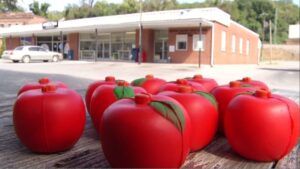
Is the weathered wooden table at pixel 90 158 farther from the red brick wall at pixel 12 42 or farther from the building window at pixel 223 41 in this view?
the red brick wall at pixel 12 42

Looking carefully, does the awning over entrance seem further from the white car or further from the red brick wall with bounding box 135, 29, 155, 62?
the white car

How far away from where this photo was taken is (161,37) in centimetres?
3578

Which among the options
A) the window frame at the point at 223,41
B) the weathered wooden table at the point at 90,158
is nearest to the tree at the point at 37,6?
the weathered wooden table at the point at 90,158

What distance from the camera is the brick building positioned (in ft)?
105

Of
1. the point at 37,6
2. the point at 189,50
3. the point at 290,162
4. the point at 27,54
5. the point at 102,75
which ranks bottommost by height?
the point at 290,162

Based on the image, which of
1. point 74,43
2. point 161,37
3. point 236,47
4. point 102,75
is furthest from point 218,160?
point 74,43

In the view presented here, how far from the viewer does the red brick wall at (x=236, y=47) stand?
3338 centimetres

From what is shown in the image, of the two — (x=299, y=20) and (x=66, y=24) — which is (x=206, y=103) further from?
(x=299, y=20)

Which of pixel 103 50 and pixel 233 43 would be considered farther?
pixel 103 50

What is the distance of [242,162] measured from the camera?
3.99 meters

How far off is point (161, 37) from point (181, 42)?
110 inches

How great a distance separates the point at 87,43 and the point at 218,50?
52.9 ft

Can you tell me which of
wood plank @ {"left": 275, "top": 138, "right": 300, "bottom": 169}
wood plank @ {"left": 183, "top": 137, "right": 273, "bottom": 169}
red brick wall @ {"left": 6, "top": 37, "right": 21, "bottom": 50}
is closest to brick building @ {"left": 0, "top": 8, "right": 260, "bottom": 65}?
red brick wall @ {"left": 6, "top": 37, "right": 21, "bottom": 50}

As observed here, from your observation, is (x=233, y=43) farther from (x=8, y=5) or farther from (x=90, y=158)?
(x=90, y=158)
